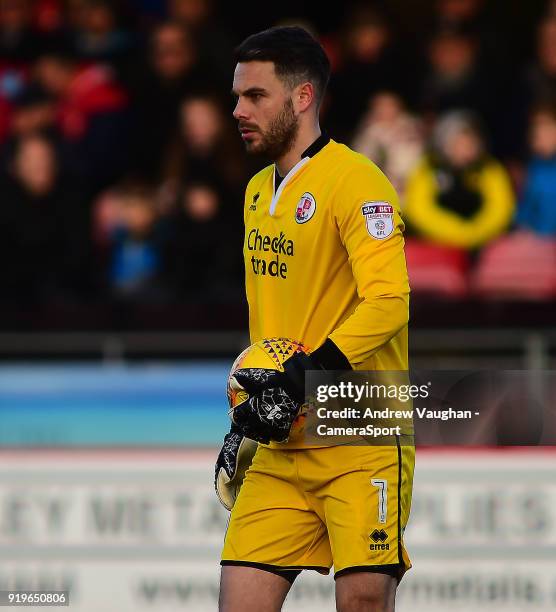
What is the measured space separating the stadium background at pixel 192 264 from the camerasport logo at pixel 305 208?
1.35 metres

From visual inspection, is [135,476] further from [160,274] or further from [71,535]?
[160,274]

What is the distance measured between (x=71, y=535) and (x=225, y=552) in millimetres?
2436

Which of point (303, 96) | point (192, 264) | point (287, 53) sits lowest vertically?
point (303, 96)

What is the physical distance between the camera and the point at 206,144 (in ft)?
32.2

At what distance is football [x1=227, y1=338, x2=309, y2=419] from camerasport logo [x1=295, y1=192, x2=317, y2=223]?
1.19 feet

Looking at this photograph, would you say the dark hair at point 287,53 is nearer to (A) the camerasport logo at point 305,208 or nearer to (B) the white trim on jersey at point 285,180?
(B) the white trim on jersey at point 285,180

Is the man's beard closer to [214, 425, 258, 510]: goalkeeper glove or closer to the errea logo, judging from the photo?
[214, 425, 258, 510]: goalkeeper glove

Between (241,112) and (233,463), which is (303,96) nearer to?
(241,112)

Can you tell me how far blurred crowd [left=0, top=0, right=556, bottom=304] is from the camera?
30.4ft

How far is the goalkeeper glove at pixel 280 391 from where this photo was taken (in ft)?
13.4

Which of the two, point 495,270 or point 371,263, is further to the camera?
point 495,270

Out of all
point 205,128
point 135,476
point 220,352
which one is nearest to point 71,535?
point 135,476

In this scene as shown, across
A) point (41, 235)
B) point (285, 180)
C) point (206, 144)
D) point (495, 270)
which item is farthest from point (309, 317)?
point (206, 144)

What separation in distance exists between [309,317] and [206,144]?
5.56 m
